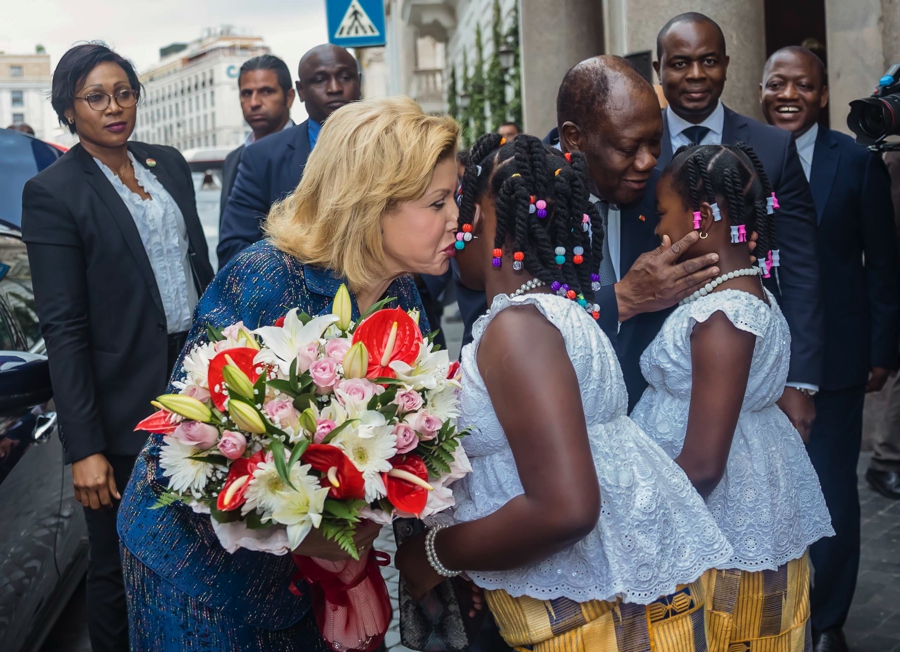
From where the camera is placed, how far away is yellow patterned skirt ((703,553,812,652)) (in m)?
2.42

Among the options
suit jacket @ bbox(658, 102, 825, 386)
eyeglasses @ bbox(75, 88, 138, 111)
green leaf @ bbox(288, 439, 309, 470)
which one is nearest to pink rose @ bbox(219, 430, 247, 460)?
green leaf @ bbox(288, 439, 309, 470)

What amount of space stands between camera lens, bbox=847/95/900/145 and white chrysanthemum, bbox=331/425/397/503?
3003 mm

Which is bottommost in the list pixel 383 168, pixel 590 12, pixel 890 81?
pixel 383 168

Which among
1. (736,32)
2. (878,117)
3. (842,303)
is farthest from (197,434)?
(736,32)

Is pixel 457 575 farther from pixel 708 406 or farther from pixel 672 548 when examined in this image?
pixel 708 406

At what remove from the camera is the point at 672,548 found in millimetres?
2180

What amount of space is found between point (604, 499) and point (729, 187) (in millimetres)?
1054

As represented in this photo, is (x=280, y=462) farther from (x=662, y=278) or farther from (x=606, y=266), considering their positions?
(x=606, y=266)

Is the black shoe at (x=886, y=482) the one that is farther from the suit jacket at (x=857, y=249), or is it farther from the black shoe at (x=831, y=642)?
the black shoe at (x=831, y=642)

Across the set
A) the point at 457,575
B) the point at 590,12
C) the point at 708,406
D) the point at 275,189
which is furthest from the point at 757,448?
the point at 590,12

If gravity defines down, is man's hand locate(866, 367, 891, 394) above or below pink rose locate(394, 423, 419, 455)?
below

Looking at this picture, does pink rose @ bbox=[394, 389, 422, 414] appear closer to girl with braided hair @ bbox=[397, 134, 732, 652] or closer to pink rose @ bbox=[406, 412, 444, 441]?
pink rose @ bbox=[406, 412, 444, 441]

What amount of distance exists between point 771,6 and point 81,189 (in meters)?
10.2

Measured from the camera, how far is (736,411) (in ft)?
8.05
